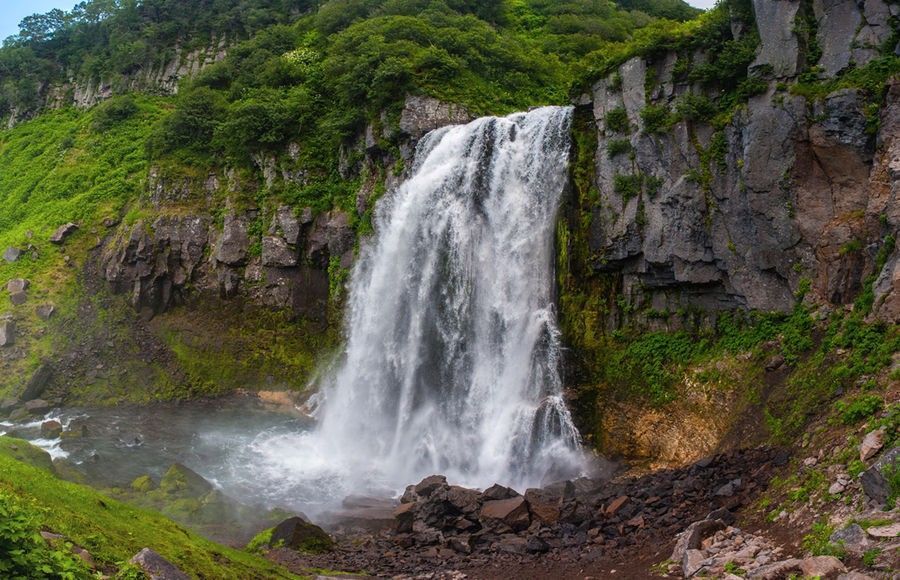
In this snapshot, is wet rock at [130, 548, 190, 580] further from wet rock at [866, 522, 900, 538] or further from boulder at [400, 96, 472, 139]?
boulder at [400, 96, 472, 139]

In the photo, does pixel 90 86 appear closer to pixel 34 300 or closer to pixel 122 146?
pixel 122 146

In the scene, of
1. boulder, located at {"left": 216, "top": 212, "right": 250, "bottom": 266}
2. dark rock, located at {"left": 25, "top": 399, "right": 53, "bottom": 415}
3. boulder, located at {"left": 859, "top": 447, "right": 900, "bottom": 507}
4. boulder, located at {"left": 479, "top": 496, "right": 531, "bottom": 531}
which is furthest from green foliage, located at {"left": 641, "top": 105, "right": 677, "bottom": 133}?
dark rock, located at {"left": 25, "top": 399, "right": 53, "bottom": 415}

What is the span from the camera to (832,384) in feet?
48.5

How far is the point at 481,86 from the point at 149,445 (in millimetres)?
22055

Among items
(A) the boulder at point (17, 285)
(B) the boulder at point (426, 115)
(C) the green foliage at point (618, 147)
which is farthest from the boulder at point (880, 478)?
(A) the boulder at point (17, 285)

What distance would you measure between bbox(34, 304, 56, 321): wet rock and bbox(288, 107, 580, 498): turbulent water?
15.8 meters

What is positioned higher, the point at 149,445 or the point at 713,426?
the point at 713,426

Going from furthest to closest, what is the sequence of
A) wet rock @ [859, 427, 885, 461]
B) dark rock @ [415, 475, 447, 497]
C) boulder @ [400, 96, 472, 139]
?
1. boulder @ [400, 96, 472, 139]
2. dark rock @ [415, 475, 447, 497]
3. wet rock @ [859, 427, 885, 461]

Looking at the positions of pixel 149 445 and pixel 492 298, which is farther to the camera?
pixel 149 445

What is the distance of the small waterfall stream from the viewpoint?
21.4 meters

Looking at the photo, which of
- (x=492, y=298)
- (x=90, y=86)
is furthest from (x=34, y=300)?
(x=90, y=86)

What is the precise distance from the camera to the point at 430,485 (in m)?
18.7

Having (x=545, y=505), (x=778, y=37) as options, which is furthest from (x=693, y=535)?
(x=778, y=37)

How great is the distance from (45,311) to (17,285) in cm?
235
